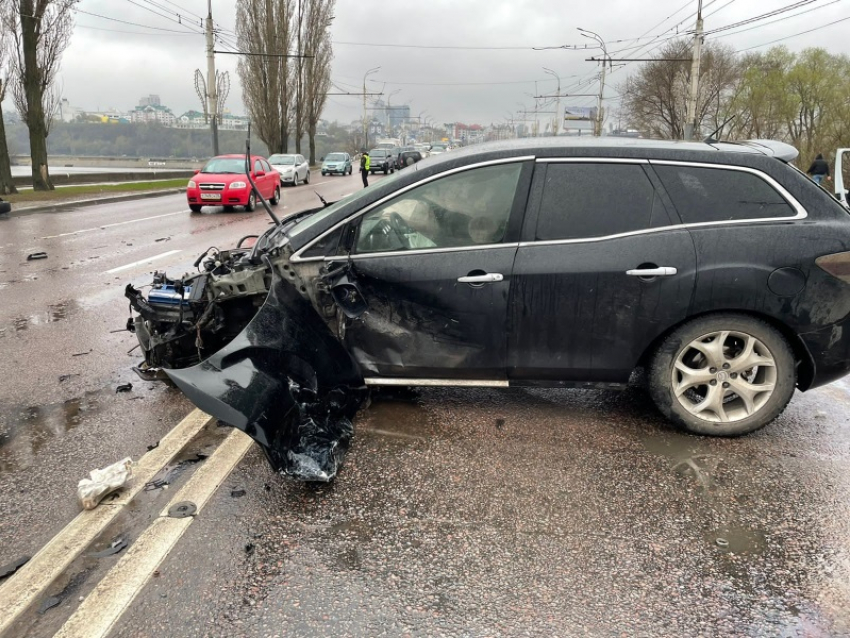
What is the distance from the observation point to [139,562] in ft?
8.54

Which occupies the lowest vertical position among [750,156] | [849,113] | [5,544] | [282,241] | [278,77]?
[5,544]

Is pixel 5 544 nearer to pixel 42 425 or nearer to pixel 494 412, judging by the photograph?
pixel 42 425

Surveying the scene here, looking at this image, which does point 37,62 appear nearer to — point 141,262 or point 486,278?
point 141,262

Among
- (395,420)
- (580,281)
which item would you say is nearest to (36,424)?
(395,420)

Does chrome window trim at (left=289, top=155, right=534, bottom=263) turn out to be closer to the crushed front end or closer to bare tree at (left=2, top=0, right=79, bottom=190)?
the crushed front end

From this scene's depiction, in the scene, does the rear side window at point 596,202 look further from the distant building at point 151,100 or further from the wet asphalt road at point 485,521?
the distant building at point 151,100

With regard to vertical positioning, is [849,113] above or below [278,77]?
below

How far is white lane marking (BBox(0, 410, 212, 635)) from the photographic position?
2.38 metres

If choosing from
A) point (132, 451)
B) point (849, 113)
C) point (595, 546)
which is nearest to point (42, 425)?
point (132, 451)

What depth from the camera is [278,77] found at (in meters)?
43.2

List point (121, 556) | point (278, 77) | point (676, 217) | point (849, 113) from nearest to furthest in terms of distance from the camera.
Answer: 1. point (121, 556)
2. point (676, 217)
3. point (849, 113)
4. point (278, 77)

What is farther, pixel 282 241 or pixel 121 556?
pixel 282 241

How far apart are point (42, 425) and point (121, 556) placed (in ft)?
5.73

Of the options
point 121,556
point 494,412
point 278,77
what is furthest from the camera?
point 278,77
